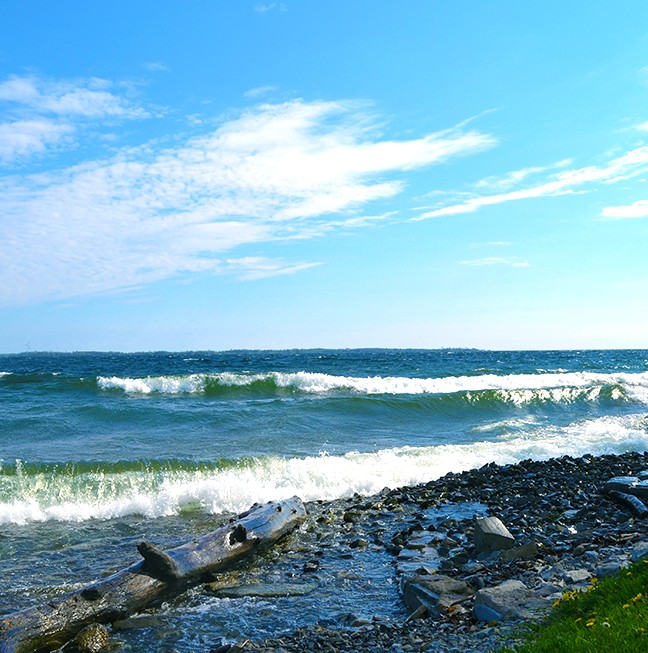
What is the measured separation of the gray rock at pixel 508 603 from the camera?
5825 mm

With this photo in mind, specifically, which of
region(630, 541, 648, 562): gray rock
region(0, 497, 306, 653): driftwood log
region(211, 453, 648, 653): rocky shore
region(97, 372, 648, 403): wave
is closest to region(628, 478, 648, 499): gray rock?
region(211, 453, 648, 653): rocky shore

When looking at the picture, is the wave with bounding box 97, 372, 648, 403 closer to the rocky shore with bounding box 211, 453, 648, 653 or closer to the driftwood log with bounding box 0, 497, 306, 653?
the rocky shore with bounding box 211, 453, 648, 653

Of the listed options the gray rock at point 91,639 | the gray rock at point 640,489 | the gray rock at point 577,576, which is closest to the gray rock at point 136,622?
the gray rock at point 91,639

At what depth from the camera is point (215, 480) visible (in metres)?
13.8

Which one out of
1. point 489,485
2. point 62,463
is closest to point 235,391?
point 62,463

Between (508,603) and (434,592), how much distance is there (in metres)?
1.10

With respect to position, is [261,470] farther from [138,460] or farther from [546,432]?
[546,432]

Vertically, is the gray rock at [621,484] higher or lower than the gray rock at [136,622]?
higher

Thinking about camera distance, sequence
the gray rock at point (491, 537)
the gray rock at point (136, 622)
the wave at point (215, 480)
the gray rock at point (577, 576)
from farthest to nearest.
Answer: the wave at point (215, 480)
the gray rock at point (491, 537)
the gray rock at point (136, 622)
the gray rock at point (577, 576)

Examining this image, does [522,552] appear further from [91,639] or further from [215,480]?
[215,480]

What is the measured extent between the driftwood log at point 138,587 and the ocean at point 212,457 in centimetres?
34

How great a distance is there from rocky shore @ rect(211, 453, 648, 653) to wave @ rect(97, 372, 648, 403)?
57.7 ft

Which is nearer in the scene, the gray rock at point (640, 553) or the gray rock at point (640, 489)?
the gray rock at point (640, 553)

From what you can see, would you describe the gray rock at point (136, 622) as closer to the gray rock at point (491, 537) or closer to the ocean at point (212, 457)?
the ocean at point (212, 457)
